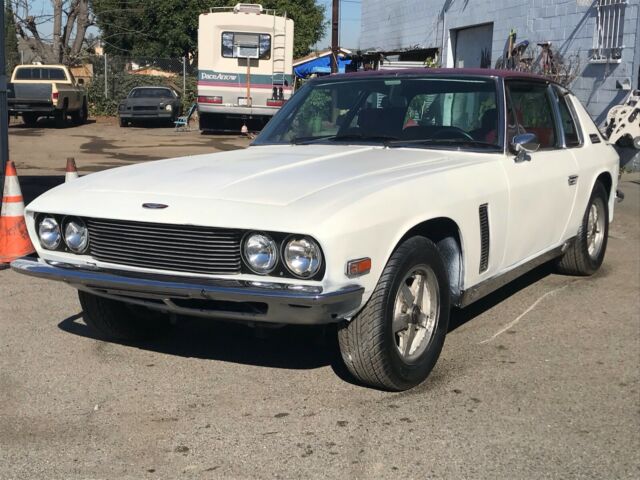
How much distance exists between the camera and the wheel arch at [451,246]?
4.25 m

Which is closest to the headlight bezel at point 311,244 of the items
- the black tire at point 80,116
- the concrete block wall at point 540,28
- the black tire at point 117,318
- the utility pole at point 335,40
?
the black tire at point 117,318

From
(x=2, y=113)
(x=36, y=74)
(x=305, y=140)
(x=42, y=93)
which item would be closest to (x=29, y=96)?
(x=42, y=93)

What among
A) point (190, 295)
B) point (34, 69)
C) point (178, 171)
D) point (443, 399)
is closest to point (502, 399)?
point (443, 399)

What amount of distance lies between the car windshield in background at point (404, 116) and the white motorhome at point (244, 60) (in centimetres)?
1682

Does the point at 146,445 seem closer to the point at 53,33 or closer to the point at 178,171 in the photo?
the point at 178,171

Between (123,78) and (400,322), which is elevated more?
(123,78)

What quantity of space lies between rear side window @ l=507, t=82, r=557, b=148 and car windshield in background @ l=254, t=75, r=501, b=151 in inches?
9.7

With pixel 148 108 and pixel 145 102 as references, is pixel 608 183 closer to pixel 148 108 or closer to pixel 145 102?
pixel 148 108

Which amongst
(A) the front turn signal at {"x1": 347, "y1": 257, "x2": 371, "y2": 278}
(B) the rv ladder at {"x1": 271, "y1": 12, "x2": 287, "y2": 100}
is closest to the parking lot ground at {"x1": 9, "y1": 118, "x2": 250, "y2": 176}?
(B) the rv ladder at {"x1": 271, "y1": 12, "x2": 287, "y2": 100}

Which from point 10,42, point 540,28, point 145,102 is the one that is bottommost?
point 145,102

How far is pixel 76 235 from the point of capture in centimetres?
408

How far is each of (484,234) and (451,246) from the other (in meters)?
0.27

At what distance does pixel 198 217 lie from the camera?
11.9 feet

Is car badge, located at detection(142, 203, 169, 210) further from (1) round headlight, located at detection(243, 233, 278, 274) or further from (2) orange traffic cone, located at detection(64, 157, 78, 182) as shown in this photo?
(2) orange traffic cone, located at detection(64, 157, 78, 182)
